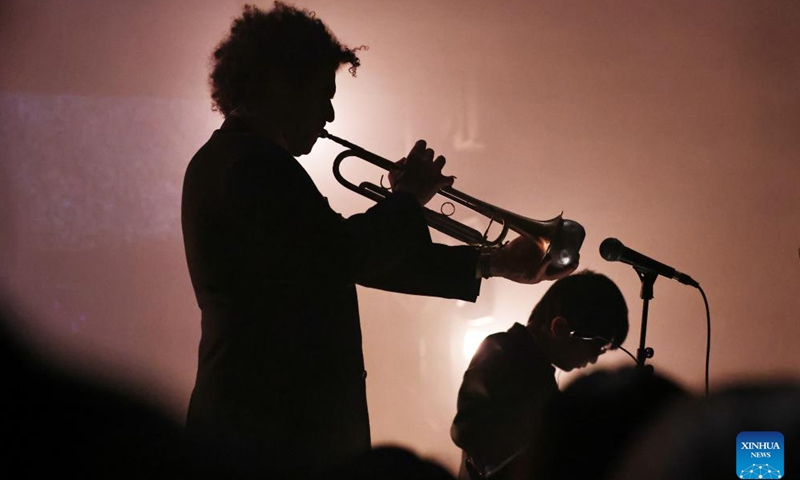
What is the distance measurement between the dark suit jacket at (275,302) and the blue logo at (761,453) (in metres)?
0.86

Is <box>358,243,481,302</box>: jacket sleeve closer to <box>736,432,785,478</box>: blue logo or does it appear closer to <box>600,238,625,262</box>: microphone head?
<box>600,238,625,262</box>: microphone head

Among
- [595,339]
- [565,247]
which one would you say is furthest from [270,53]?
[595,339]

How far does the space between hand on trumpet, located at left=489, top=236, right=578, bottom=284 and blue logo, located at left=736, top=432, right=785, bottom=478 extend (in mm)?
573

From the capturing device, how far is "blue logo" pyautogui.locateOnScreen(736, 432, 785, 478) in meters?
1.69

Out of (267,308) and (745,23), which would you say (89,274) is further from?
(745,23)

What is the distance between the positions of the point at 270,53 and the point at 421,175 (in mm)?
433

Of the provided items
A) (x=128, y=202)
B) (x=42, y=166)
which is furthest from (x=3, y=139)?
(x=128, y=202)

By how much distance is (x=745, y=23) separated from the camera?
2.94 meters

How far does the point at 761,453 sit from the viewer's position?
1856 millimetres

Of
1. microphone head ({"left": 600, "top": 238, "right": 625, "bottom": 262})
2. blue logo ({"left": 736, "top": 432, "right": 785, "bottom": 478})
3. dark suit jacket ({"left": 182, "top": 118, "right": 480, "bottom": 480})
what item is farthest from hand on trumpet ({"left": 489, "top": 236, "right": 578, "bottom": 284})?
blue logo ({"left": 736, "top": 432, "right": 785, "bottom": 478})

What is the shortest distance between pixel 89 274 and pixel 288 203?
1.57 m

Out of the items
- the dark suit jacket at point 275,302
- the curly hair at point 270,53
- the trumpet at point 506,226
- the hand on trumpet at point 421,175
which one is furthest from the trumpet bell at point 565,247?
the curly hair at point 270,53

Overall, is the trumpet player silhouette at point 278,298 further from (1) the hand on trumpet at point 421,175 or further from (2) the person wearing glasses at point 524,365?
(2) the person wearing glasses at point 524,365

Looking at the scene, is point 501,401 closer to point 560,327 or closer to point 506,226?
point 560,327
